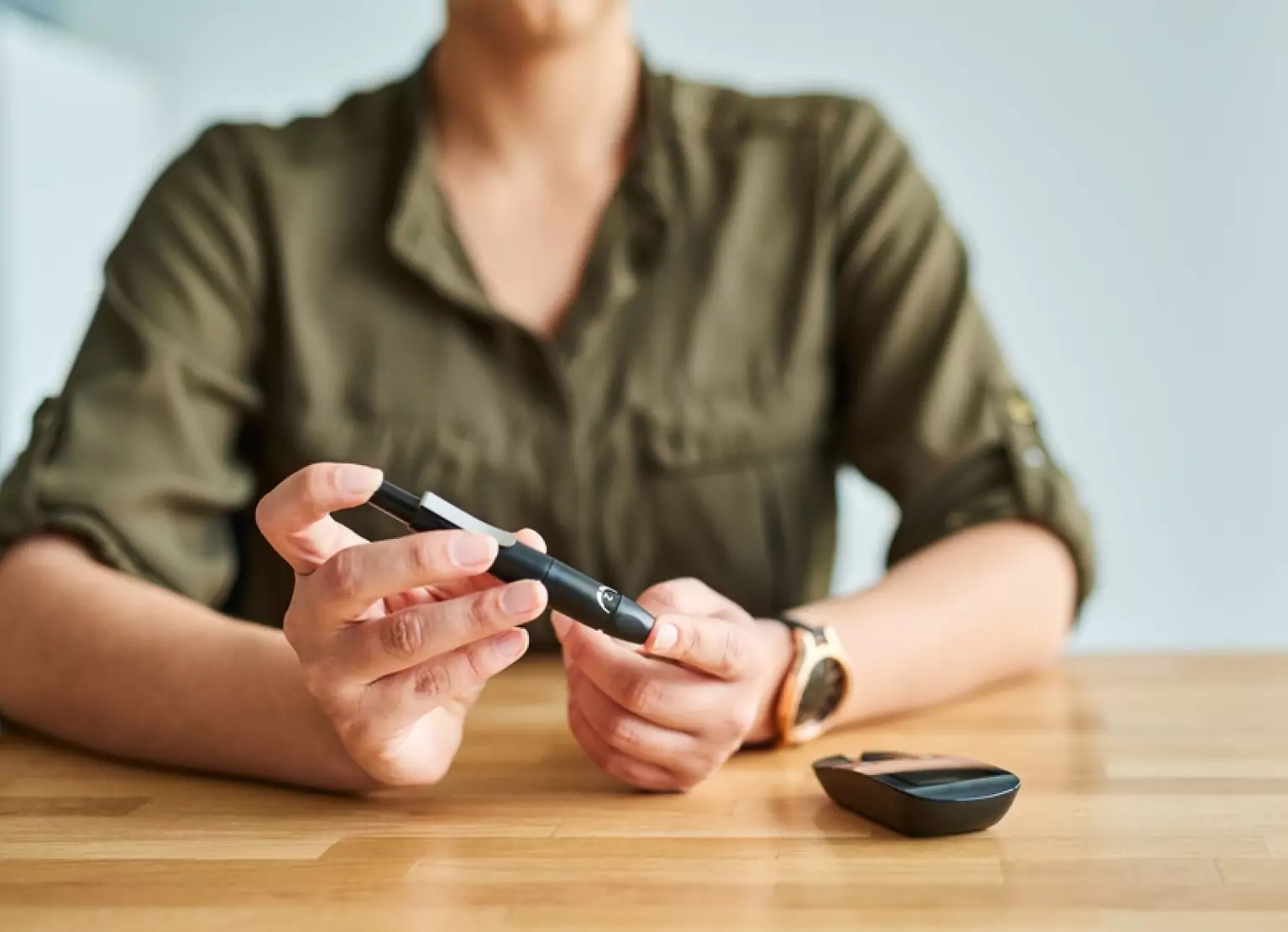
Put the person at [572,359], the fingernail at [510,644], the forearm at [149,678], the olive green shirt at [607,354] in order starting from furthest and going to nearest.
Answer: the olive green shirt at [607,354], the person at [572,359], the forearm at [149,678], the fingernail at [510,644]

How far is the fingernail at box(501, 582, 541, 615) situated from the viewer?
0.66 meters

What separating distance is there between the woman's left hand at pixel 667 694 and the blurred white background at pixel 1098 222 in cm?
173

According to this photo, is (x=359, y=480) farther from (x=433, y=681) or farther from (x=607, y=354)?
(x=607, y=354)

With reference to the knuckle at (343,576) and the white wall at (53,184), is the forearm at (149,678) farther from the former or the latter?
the white wall at (53,184)

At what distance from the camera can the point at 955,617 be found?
39.4 inches

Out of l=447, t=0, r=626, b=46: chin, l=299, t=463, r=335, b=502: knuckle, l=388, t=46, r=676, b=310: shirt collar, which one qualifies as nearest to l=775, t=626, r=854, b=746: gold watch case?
l=299, t=463, r=335, b=502: knuckle

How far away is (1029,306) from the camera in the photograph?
2551mm

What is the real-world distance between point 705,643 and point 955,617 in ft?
1.00

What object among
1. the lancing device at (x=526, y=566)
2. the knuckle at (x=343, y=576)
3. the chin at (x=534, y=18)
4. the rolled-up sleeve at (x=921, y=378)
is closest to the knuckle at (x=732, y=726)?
the lancing device at (x=526, y=566)

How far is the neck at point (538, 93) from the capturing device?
1.25m

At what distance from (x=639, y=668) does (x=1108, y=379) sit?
1.97m

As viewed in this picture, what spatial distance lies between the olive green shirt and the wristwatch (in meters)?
0.26

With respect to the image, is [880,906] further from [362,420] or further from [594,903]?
[362,420]

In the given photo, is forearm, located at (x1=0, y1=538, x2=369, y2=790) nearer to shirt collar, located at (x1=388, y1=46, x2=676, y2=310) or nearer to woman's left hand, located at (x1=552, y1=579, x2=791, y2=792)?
woman's left hand, located at (x1=552, y1=579, x2=791, y2=792)
